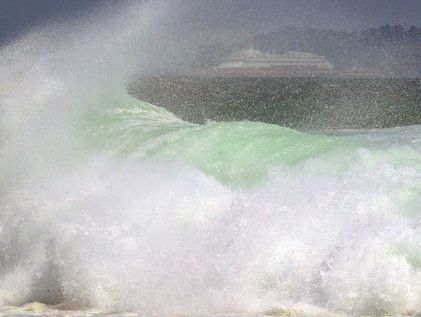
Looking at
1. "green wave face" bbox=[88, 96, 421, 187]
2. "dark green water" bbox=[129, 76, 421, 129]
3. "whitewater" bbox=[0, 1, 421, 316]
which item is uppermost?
"dark green water" bbox=[129, 76, 421, 129]

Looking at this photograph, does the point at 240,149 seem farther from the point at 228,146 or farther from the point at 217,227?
the point at 217,227

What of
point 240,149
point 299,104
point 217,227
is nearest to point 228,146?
point 240,149

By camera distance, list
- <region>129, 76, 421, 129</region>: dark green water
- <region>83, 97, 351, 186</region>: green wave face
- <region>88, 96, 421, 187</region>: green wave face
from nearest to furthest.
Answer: <region>88, 96, 421, 187</region>: green wave face
<region>83, 97, 351, 186</region>: green wave face
<region>129, 76, 421, 129</region>: dark green water

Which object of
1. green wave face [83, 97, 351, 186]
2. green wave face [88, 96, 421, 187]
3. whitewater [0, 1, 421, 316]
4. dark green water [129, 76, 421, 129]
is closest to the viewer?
whitewater [0, 1, 421, 316]

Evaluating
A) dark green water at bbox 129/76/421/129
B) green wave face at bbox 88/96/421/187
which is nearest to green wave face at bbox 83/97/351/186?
green wave face at bbox 88/96/421/187

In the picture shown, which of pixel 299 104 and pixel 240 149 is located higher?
pixel 299 104

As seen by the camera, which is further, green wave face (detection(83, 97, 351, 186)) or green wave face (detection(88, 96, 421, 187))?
green wave face (detection(83, 97, 351, 186))

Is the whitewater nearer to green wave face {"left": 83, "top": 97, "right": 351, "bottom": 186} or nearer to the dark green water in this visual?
green wave face {"left": 83, "top": 97, "right": 351, "bottom": 186}

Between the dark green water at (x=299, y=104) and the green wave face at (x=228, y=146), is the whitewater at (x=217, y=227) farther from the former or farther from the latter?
the dark green water at (x=299, y=104)
